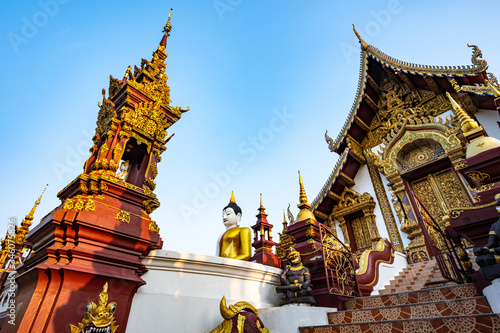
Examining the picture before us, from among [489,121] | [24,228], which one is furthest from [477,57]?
[24,228]

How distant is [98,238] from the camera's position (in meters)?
2.54

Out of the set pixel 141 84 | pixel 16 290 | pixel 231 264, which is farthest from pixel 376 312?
pixel 141 84

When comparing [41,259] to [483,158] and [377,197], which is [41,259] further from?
[377,197]

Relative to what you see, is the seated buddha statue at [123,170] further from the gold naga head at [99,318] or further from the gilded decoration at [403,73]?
the gilded decoration at [403,73]

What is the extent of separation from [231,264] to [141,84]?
287 centimetres

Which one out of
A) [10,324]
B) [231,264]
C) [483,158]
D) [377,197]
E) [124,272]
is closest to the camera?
[10,324]

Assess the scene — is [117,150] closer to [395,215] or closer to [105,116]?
[105,116]

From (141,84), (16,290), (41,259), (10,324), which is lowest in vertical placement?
(10,324)

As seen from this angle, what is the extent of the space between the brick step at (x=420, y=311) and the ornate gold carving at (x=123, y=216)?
2403 millimetres

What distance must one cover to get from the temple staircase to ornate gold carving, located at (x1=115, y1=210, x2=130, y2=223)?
2026 millimetres

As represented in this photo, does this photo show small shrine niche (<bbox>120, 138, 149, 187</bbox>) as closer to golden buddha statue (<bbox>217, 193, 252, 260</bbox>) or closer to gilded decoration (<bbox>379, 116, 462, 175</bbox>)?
golden buddha statue (<bbox>217, 193, 252, 260</bbox>)

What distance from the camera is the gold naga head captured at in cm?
206

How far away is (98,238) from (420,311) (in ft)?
10.2

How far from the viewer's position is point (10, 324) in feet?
7.50
